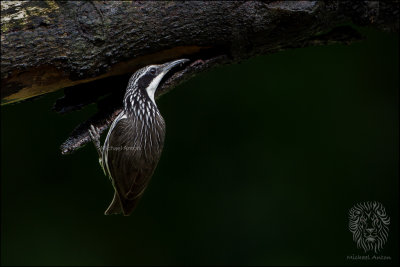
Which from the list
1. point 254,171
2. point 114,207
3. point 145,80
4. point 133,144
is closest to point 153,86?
point 145,80

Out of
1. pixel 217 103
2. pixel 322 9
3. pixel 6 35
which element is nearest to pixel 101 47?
pixel 6 35

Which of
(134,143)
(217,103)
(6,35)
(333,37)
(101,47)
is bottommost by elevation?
(217,103)

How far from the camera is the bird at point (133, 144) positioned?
2764 millimetres

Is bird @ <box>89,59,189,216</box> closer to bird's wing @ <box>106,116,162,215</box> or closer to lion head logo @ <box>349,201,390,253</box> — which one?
bird's wing @ <box>106,116,162,215</box>

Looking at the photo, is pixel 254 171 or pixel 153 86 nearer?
pixel 153 86

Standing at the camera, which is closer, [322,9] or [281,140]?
[322,9]

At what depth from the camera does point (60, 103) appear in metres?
2.66

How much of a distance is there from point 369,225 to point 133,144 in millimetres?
2336

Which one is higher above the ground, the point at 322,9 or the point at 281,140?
the point at 322,9

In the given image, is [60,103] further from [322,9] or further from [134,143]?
[322,9]

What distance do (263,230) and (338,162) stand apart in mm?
987

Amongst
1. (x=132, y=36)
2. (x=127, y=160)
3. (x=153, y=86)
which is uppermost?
(x=132, y=36)

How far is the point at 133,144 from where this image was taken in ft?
9.24

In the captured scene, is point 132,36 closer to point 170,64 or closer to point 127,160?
point 170,64
